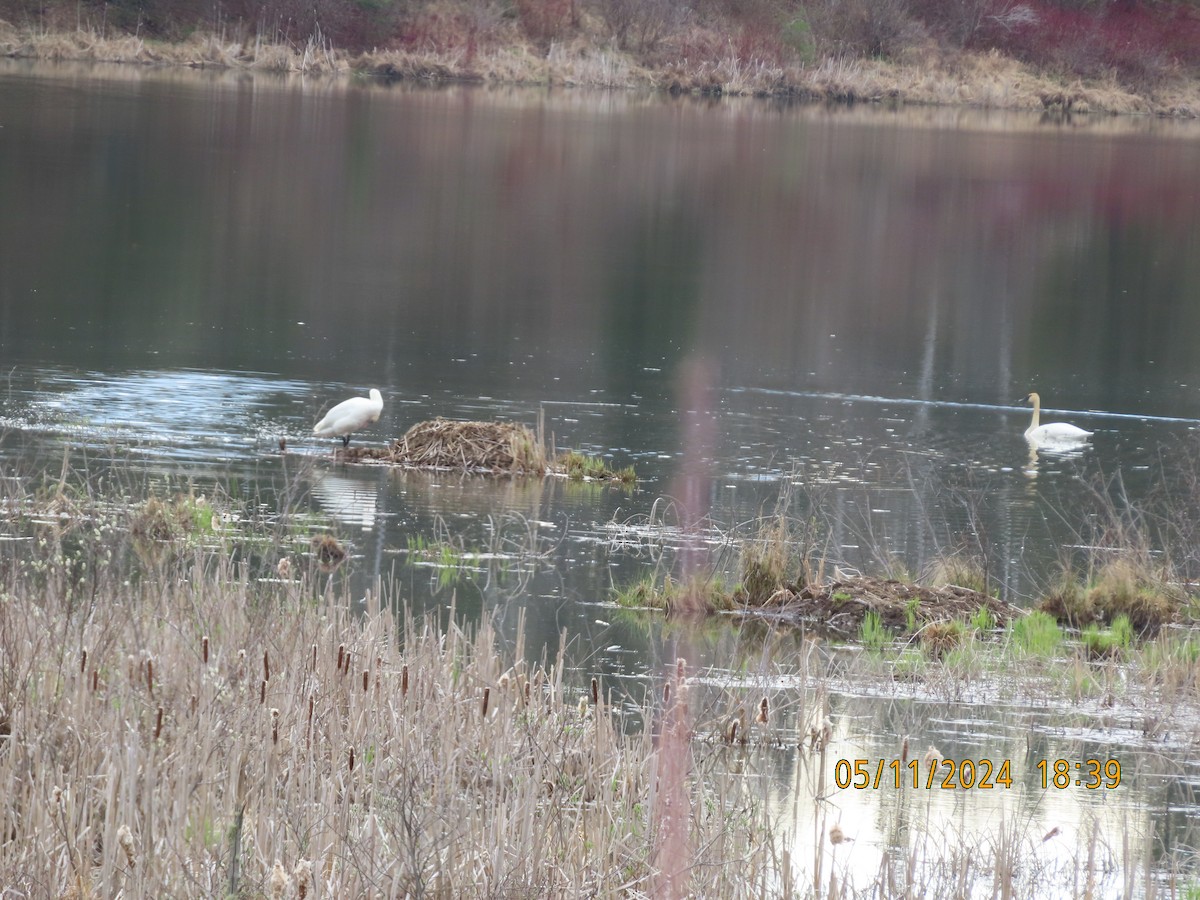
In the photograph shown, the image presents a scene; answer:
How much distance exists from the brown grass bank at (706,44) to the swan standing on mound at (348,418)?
4834 centimetres

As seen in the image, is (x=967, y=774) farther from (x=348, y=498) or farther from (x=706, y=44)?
(x=706, y=44)

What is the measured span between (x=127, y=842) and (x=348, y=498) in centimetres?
859

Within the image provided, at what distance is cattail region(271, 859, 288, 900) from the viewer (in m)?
4.63

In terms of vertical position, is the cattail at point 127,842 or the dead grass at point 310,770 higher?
the cattail at point 127,842

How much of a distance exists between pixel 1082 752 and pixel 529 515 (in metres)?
5.92

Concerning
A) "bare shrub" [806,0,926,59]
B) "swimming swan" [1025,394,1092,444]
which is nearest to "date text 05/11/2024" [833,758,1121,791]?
"swimming swan" [1025,394,1092,444]

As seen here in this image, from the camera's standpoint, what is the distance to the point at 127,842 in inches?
185

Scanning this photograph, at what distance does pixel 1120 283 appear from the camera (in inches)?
1286

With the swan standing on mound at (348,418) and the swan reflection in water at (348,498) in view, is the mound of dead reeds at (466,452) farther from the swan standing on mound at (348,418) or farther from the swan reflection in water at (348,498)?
the swan reflection in water at (348,498)

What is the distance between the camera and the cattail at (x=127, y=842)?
15.5 feet

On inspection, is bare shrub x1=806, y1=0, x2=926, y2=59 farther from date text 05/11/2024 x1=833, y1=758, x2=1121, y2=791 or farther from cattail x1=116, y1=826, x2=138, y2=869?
cattail x1=116, y1=826, x2=138, y2=869

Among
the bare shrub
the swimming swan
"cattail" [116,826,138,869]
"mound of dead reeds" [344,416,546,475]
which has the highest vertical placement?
the bare shrub

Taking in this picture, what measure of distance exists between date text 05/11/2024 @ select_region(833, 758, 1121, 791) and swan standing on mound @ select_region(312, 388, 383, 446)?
752 cm

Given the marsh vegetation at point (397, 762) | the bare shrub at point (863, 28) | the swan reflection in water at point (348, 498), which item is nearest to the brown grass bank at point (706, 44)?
the bare shrub at point (863, 28)
